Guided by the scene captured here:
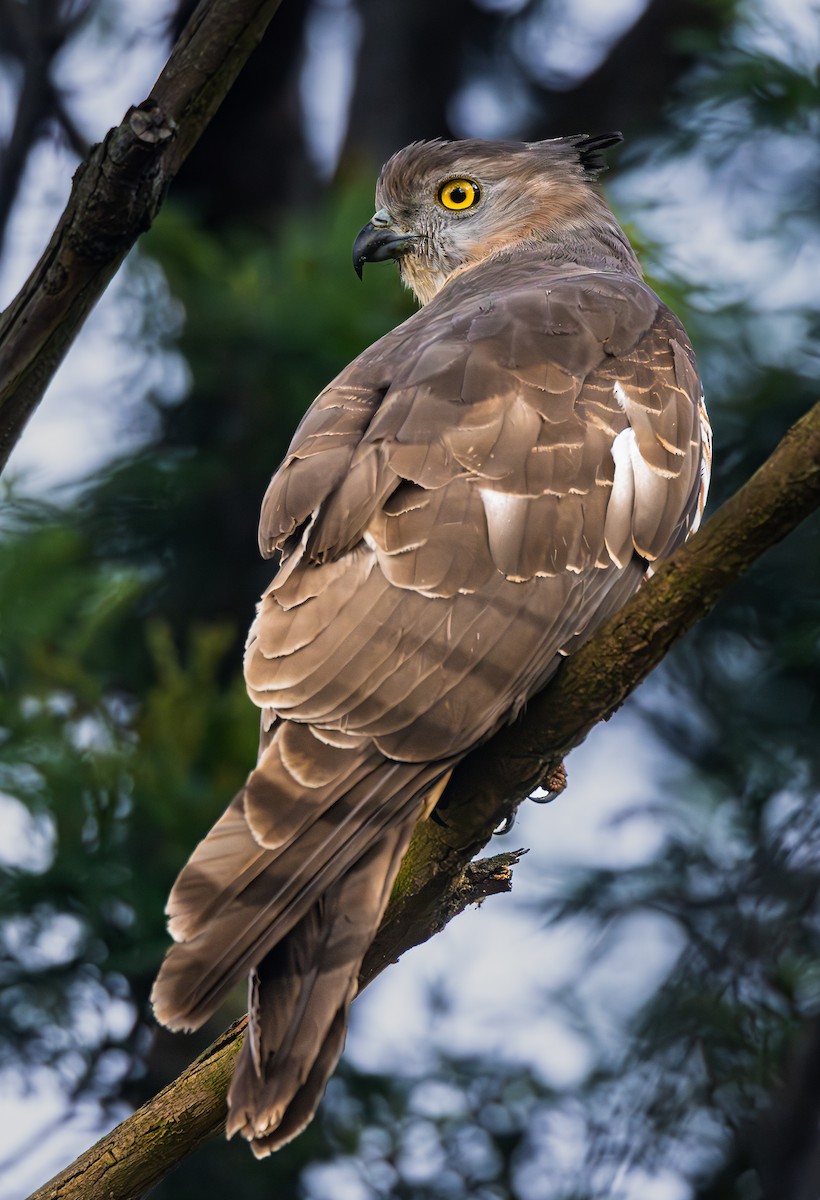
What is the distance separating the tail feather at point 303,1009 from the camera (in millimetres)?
2701

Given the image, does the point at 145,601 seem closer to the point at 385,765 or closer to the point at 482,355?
the point at 482,355

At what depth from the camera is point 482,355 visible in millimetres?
3705

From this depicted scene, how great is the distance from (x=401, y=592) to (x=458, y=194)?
302cm

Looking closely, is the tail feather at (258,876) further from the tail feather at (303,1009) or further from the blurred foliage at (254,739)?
the blurred foliage at (254,739)

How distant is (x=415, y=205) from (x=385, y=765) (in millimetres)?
3381

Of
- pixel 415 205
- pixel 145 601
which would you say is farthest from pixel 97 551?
pixel 415 205

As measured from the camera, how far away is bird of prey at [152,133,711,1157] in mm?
2748

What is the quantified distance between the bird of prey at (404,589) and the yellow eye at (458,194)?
1429 mm

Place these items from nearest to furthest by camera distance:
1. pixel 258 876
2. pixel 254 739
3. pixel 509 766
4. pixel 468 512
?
pixel 258 876, pixel 509 766, pixel 468 512, pixel 254 739

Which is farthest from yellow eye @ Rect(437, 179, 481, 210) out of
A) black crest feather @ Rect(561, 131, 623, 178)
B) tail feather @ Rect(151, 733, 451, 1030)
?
tail feather @ Rect(151, 733, 451, 1030)

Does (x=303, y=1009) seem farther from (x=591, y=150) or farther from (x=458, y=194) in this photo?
(x=591, y=150)

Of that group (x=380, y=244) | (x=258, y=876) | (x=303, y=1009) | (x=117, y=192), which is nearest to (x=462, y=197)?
(x=380, y=244)

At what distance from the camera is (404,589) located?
10.5 feet

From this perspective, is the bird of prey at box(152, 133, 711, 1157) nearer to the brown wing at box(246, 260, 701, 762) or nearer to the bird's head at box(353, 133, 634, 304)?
the brown wing at box(246, 260, 701, 762)
